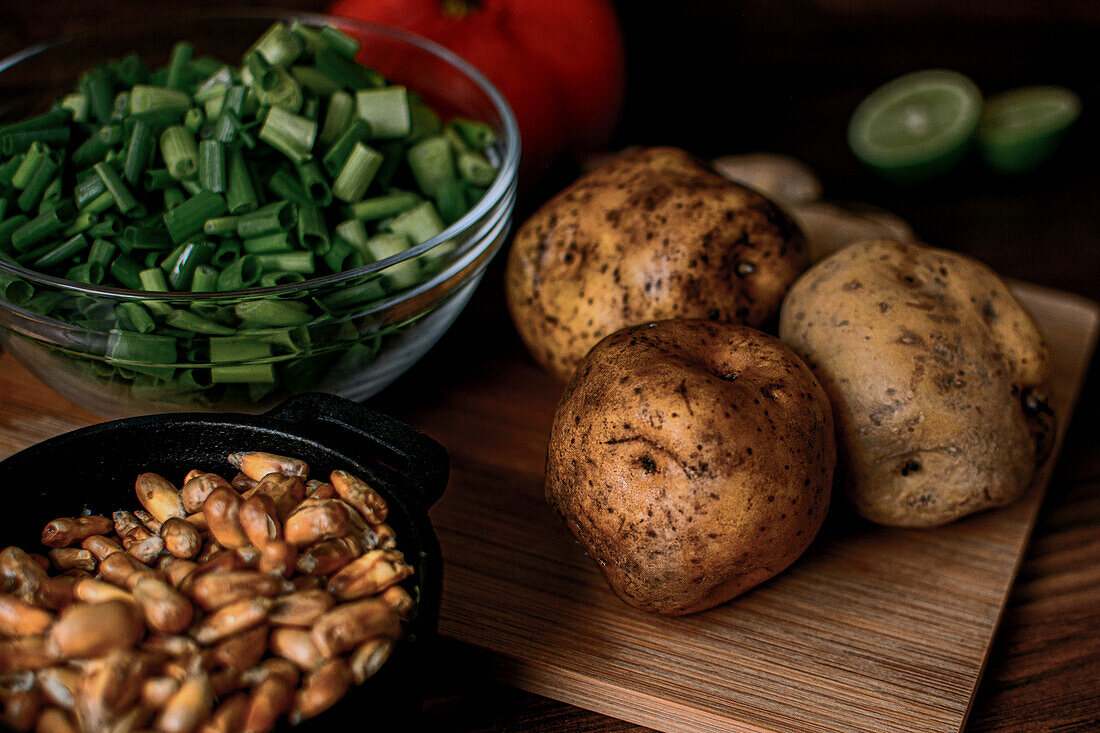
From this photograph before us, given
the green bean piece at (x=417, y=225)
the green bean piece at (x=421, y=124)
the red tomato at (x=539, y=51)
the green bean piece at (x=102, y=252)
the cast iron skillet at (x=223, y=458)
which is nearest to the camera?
the cast iron skillet at (x=223, y=458)

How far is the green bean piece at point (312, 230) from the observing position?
1.02m

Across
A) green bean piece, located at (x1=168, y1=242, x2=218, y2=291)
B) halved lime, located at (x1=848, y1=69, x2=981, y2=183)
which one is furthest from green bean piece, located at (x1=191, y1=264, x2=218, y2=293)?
halved lime, located at (x1=848, y1=69, x2=981, y2=183)

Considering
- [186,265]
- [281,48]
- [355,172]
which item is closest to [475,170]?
[355,172]

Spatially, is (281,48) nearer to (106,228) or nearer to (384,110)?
(384,110)

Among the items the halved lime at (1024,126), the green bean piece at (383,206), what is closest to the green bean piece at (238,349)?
the green bean piece at (383,206)

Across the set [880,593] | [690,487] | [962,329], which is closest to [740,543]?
[690,487]

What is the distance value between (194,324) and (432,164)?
1.26 ft

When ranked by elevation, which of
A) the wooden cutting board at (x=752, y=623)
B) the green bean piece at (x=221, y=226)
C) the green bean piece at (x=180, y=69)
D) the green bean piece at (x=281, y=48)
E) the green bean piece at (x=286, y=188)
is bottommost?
the wooden cutting board at (x=752, y=623)

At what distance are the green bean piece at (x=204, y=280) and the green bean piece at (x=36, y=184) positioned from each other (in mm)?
213

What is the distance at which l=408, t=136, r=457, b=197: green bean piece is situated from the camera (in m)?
1.16

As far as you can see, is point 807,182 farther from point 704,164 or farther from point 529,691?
point 529,691

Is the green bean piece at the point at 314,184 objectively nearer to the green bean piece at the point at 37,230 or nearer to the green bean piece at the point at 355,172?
the green bean piece at the point at 355,172

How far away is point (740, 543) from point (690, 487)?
8 centimetres

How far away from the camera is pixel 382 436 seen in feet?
2.75
